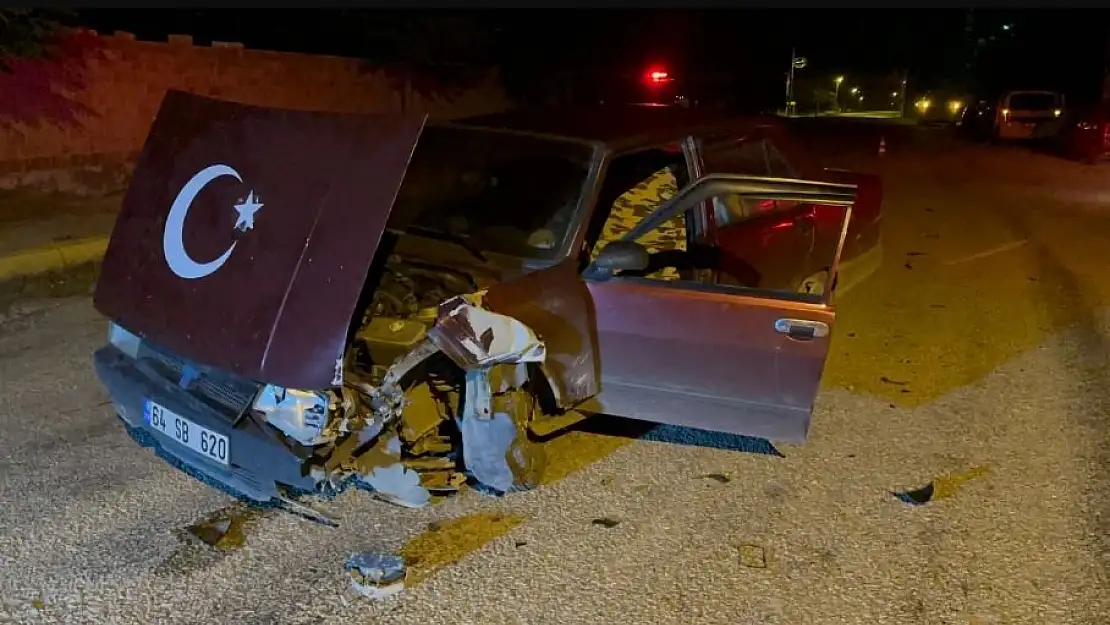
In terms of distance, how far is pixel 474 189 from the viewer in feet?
14.7

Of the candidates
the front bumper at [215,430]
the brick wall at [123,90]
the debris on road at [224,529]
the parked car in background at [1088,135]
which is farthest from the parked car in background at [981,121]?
the front bumper at [215,430]

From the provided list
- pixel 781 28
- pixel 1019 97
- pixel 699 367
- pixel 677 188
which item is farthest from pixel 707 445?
pixel 781 28

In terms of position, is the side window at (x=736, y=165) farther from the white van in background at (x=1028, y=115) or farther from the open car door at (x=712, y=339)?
the white van in background at (x=1028, y=115)

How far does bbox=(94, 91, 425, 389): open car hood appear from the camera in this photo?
319cm

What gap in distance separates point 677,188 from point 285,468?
255 cm

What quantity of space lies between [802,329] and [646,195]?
4.54ft

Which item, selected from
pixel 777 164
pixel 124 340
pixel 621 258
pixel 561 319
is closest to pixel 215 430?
pixel 124 340

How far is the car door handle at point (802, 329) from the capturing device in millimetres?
3762

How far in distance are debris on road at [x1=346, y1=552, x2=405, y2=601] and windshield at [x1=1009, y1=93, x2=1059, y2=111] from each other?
78.8 ft

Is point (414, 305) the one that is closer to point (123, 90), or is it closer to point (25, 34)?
point (25, 34)

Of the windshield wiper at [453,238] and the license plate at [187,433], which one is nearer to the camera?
the license plate at [187,433]

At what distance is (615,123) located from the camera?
472cm

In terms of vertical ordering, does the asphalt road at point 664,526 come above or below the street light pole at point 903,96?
above

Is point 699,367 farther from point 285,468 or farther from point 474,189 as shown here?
point 285,468
